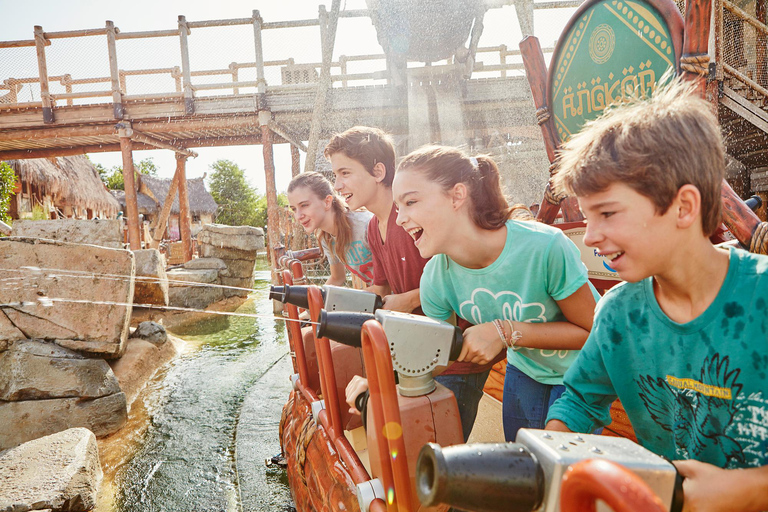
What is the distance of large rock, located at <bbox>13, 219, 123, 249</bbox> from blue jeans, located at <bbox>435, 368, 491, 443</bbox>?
604 centimetres

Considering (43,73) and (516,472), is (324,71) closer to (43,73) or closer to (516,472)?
(43,73)

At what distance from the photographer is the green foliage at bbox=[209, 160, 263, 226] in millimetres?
28938

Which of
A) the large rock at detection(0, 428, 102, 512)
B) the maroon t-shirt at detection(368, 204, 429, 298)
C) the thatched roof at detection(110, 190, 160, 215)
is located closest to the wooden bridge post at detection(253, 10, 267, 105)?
the large rock at detection(0, 428, 102, 512)

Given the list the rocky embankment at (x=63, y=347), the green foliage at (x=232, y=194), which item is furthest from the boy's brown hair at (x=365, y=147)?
the green foliage at (x=232, y=194)

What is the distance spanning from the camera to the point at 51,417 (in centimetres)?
361

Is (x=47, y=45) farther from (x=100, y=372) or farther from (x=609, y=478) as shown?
(x=609, y=478)

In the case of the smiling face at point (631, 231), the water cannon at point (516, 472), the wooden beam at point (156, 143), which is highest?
the wooden beam at point (156, 143)

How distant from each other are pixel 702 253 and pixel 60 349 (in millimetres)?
4772

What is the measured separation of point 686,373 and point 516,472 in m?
0.49

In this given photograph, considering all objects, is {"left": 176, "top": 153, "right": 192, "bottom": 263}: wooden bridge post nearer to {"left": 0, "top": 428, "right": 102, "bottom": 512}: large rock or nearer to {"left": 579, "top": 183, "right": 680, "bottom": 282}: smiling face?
{"left": 0, "top": 428, "right": 102, "bottom": 512}: large rock

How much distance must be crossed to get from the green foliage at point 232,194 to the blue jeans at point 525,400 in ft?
95.9

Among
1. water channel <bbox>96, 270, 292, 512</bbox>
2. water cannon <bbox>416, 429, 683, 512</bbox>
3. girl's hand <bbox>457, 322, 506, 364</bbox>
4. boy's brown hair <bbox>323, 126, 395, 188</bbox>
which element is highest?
boy's brown hair <bbox>323, 126, 395, 188</bbox>

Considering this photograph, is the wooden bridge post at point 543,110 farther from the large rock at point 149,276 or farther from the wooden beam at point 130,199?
the wooden beam at point 130,199

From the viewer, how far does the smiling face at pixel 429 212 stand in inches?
53.6
